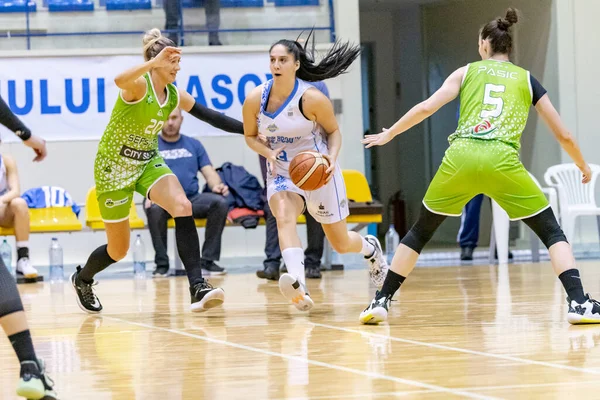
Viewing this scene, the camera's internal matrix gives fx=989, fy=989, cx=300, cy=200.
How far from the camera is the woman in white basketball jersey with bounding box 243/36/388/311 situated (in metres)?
5.54

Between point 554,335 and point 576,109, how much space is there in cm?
844

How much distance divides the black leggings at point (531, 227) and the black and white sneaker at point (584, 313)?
32cm

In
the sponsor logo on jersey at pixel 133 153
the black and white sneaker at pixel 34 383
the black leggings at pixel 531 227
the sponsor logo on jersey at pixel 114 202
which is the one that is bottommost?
the black and white sneaker at pixel 34 383

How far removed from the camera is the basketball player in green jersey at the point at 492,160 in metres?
4.77

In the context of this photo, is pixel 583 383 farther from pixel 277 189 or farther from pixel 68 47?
pixel 68 47

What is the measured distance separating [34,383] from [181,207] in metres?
2.74

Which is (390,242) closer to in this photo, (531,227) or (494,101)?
(531,227)

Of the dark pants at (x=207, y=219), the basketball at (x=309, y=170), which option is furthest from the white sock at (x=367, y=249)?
the dark pants at (x=207, y=219)

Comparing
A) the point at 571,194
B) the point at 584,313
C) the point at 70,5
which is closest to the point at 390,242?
the point at 571,194

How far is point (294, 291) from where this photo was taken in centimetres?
535

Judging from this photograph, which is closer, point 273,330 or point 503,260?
point 273,330

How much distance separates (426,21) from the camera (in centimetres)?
1537

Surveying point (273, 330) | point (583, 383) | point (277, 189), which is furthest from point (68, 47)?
point (583, 383)

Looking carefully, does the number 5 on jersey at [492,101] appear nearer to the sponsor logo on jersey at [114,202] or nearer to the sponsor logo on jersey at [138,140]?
the sponsor logo on jersey at [138,140]
